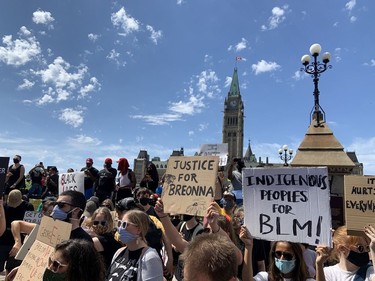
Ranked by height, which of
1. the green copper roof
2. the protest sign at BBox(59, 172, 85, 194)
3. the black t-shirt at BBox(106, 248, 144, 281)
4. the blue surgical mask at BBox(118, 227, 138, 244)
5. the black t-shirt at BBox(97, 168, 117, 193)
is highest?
the green copper roof

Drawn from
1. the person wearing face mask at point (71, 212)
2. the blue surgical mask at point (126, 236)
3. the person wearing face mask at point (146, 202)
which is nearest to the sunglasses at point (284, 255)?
the blue surgical mask at point (126, 236)

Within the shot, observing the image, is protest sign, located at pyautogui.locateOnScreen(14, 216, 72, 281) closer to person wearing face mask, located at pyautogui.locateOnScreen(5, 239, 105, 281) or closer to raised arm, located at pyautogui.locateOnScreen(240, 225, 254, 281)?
person wearing face mask, located at pyautogui.locateOnScreen(5, 239, 105, 281)

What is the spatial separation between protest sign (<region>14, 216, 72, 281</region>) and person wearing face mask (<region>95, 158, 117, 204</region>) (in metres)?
5.75

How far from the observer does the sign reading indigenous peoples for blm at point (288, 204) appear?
10.4ft

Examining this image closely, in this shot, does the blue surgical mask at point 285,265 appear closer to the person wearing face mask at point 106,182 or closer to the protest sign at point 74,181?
the protest sign at point 74,181

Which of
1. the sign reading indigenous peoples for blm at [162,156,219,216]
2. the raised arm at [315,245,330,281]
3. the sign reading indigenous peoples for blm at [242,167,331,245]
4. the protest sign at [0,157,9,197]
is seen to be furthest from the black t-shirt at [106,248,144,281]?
the protest sign at [0,157,9,197]

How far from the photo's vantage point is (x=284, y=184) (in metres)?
3.46

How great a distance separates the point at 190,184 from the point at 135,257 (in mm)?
1047

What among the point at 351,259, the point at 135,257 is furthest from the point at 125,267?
the point at 351,259

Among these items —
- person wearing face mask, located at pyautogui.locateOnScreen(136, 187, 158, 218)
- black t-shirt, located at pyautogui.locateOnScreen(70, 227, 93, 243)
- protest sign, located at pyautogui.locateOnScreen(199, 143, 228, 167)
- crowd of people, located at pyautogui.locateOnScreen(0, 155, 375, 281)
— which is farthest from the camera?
protest sign, located at pyautogui.locateOnScreen(199, 143, 228, 167)

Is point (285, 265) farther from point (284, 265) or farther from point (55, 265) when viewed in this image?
point (55, 265)

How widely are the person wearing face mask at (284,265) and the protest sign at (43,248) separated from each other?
1748 millimetres

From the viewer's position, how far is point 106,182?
30.9ft

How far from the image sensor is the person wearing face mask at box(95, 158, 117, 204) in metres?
9.39
